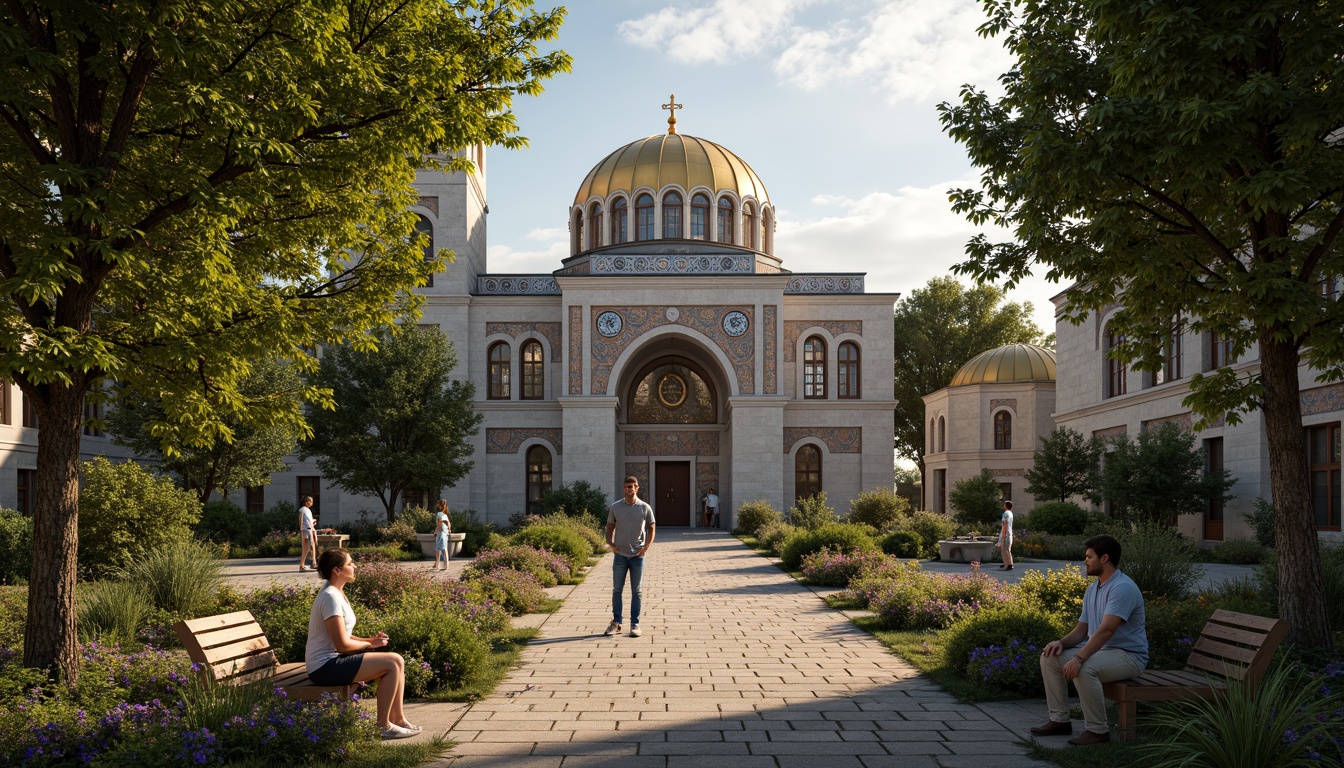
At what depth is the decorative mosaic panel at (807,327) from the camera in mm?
39375

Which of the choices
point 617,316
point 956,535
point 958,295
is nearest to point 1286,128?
point 956,535

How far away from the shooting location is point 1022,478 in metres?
43.5

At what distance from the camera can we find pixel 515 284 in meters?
40.0

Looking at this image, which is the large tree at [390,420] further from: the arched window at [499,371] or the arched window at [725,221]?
the arched window at [725,221]

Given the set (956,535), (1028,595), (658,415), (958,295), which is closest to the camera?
(1028,595)

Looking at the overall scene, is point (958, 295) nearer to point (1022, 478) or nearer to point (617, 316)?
point (1022, 478)

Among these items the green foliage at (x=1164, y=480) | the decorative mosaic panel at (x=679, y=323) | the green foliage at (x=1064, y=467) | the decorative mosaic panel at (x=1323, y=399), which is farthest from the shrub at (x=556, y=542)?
the green foliage at (x=1064, y=467)

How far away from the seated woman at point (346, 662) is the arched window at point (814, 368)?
110ft

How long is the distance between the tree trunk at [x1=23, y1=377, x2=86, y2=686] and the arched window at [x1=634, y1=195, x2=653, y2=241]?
3451 cm

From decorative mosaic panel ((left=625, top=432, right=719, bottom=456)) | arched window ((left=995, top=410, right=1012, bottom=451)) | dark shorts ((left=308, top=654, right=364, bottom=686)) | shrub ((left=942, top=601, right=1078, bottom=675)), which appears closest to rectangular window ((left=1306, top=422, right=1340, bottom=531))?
shrub ((left=942, top=601, right=1078, bottom=675))

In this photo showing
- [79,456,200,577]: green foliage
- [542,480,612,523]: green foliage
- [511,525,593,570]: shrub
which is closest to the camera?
[79,456,200,577]: green foliage

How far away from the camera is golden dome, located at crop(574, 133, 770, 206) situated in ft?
135

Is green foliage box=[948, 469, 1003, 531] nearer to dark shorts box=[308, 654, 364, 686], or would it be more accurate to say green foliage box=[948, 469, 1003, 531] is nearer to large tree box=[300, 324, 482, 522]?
large tree box=[300, 324, 482, 522]

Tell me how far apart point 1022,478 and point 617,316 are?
2019 centimetres
